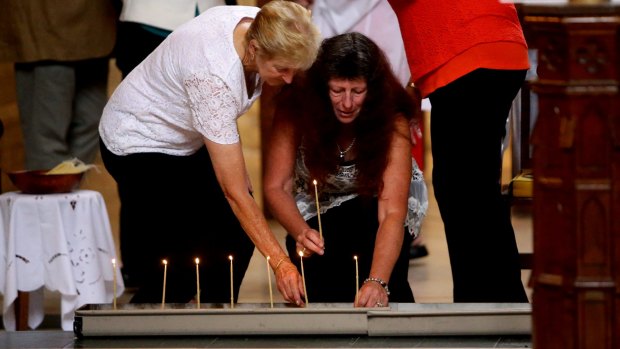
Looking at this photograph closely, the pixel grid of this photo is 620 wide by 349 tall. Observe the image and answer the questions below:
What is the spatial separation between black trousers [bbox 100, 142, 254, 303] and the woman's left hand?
540 mm

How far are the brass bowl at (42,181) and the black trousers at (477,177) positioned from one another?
1.41m

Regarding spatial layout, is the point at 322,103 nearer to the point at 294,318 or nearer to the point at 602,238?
the point at 294,318

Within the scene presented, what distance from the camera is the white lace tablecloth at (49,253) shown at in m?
4.50

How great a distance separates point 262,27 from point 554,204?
5.03 ft

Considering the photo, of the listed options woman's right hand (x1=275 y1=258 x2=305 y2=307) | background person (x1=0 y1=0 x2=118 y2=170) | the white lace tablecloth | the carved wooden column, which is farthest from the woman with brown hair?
the carved wooden column

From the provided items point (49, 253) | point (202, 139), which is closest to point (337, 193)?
point (202, 139)

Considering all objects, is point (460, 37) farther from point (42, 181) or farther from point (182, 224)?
point (42, 181)

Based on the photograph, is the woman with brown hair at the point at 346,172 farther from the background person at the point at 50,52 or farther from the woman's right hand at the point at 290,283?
the background person at the point at 50,52

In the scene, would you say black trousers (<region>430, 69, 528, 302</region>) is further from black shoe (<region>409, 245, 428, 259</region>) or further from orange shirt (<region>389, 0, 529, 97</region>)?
black shoe (<region>409, 245, 428, 259</region>)

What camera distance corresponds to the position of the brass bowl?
4594mm

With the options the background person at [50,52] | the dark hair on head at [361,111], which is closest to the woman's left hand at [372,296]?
the dark hair on head at [361,111]

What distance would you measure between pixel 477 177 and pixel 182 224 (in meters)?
0.90

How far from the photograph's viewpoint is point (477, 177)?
3734mm

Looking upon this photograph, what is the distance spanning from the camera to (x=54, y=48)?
5.21 meters
